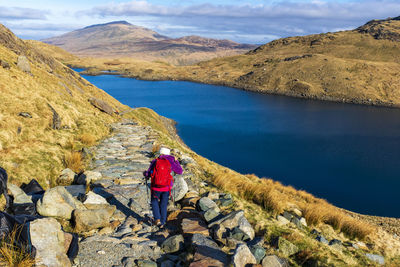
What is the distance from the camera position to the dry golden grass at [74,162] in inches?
372

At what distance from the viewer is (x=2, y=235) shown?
4203 mm

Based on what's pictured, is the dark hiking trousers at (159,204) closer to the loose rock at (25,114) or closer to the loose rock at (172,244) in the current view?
the loose rock at (172,244)

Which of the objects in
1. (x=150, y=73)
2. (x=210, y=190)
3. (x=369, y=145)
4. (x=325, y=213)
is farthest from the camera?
(x=150, y=73)

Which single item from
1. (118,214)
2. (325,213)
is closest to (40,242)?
(118,214)

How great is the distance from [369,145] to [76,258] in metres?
51.0

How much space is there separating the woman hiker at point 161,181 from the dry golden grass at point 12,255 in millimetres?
2872

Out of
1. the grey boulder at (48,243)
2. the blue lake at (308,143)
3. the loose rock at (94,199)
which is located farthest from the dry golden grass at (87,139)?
the blue lake at (308,143)

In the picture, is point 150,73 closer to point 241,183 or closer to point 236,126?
point 236,126

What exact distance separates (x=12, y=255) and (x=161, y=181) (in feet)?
10.4

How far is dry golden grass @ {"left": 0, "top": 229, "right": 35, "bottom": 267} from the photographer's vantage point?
3.87 meters

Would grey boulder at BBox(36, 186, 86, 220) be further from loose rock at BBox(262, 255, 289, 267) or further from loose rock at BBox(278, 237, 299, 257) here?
loose rock at BBox(278, 237, 299, 257)

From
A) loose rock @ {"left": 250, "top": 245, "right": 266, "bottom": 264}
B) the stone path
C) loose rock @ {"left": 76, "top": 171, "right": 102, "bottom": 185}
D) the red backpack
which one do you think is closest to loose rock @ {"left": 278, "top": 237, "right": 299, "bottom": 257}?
loose rock @ {"left": 250, "top": 245, "right": 266, "bottom": 264}

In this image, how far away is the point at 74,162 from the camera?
964 centimetres

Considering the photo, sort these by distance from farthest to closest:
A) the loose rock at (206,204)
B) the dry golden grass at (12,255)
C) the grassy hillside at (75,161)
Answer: the loose rock at (206,204)
the grassy hillside at (75,161)
the dry golden grass at (12,255)
